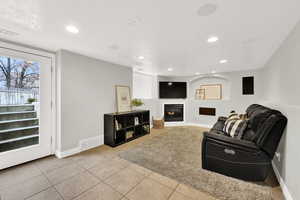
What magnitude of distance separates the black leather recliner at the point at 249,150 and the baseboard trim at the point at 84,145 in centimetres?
257

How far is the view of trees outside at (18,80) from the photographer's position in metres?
2.12

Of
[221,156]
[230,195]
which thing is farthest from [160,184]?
[221,156]

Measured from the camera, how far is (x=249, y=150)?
1.72m

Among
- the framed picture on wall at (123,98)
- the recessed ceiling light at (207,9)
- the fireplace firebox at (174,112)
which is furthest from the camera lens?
the fireplace firebox at (174,112)

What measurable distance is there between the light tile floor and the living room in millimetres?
16

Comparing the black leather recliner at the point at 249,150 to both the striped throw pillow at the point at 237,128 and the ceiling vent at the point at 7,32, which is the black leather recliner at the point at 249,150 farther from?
the ceiling vent at the point at 7,32

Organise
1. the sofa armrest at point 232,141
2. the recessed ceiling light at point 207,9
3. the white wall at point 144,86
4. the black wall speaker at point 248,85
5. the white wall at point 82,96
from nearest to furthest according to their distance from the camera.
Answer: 1. the recessed ceiling light at point 207,9
2. the sofa armrest at point 232,141
3. the white wall at point 82,96
4. the black wall speaker at point 248,85
5. the white wall at point 144,86

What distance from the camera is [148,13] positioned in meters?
1.46

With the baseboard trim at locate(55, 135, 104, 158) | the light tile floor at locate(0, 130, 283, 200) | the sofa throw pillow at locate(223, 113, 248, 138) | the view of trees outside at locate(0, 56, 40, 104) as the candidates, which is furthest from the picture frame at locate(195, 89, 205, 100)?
the view of trees outside at locate(0, 56, 40, 104)

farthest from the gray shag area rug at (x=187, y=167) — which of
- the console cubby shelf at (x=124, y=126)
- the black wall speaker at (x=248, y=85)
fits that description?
the black wall speaker at (x=248, y=85)

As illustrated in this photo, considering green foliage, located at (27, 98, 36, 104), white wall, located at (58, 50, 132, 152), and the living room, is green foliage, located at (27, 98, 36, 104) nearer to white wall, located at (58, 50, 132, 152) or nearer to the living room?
the living room

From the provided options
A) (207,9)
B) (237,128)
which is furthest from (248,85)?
(207,9)

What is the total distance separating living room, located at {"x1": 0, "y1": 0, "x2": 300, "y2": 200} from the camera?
1488mm

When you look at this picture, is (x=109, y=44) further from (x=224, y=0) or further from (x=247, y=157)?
(x=247, y=157)
